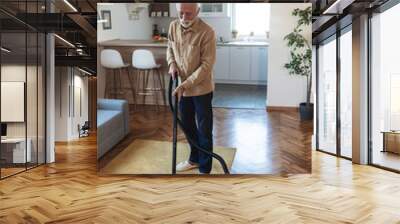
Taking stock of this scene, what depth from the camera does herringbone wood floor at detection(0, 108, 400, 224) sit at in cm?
335

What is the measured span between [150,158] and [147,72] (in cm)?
99

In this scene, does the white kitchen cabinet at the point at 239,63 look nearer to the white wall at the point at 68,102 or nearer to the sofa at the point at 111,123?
the sofa at the point at 111,123

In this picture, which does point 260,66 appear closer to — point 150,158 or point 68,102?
point 150,158

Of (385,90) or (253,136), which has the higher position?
(385,90)

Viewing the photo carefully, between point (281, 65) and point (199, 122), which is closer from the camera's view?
point (199, 122)

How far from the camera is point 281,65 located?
5.23m

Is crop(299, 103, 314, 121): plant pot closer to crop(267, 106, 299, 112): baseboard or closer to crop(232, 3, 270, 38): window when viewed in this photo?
crop(267, 106, 299, 112): baseboard

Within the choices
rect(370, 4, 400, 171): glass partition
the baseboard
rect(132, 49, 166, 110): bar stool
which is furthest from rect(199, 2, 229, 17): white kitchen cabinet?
rect(370, 4, 400, 171): glass partition

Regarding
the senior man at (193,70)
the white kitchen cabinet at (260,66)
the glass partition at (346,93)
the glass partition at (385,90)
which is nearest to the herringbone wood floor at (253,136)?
the senior man at (193,70)

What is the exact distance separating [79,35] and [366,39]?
16.8 ft

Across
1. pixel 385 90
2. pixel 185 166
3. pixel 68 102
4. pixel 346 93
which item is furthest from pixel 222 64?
pixel 68 102

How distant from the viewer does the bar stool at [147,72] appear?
16.5ft

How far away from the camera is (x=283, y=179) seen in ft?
16.7

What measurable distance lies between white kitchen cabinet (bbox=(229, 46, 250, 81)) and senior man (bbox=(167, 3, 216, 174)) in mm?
271
